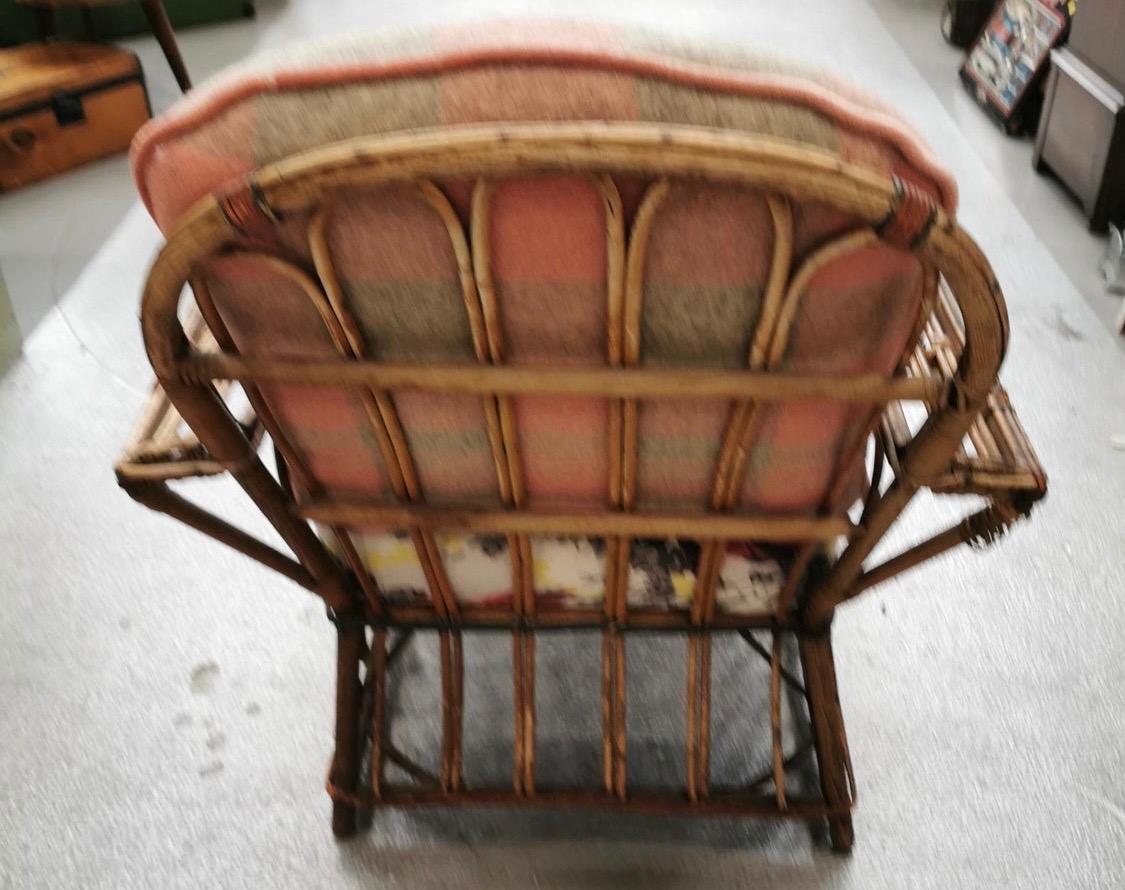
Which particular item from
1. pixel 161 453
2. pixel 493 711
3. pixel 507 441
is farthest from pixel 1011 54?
pixel 161 453

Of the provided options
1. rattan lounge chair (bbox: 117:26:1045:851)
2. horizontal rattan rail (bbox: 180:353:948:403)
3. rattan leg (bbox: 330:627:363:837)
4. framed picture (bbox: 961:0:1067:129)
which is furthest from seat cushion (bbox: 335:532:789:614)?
framed picture (bbox: 961:0:1067:129)

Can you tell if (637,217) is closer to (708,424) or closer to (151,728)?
(708,424)

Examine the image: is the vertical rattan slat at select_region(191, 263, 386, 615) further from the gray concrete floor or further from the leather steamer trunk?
the leather steamer trunk

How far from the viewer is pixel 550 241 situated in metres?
0.57

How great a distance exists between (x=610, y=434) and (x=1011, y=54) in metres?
2.29

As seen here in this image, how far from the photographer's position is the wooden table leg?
7.96 feet

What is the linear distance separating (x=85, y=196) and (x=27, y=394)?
0.78 meters

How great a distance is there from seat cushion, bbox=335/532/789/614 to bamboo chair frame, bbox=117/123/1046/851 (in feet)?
0.06

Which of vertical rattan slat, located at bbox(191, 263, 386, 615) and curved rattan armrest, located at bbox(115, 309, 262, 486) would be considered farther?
curved rattan armrest, located at bbox(115, 309, 262, 486)

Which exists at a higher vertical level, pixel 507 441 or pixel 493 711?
pixel 507 441

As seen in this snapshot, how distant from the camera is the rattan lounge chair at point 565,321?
0.53m

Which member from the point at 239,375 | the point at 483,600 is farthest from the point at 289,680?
the point at 239,375

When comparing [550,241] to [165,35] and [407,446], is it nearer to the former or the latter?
[407,446]

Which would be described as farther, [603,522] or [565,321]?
[603,522]
